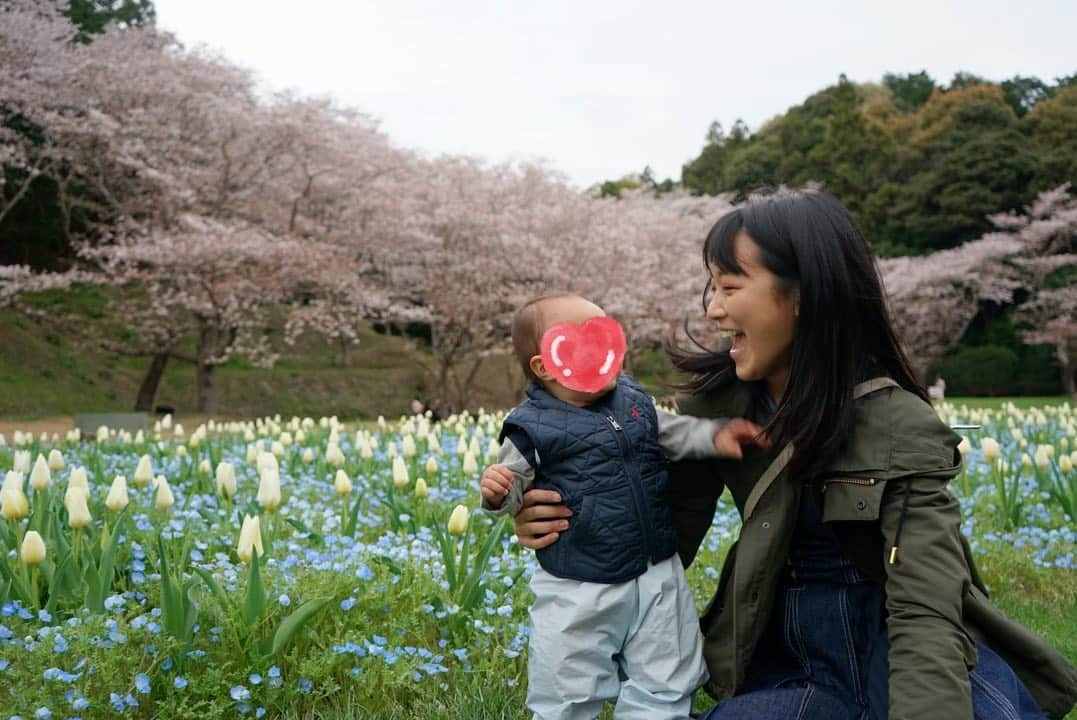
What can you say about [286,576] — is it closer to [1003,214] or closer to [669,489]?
[669,489]

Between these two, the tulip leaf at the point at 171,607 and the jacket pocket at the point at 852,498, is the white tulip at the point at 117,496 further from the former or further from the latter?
the jacket pocket at the point at 852,498

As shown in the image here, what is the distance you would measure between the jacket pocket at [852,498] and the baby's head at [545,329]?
1.81ft

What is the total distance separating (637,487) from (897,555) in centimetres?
58

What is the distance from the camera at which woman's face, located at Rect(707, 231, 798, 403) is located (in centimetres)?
195

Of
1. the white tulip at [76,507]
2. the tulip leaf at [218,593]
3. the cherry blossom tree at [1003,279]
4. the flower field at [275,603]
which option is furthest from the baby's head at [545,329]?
the cherry blossom tree at [1003,279]

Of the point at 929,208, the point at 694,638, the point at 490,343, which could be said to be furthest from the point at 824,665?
the point at 929,208

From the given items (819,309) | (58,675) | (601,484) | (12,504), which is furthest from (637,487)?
(12,504)

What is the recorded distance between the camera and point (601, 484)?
211cm

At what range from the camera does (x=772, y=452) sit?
207cm

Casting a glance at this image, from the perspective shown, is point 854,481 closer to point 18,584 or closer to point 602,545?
point 602,545

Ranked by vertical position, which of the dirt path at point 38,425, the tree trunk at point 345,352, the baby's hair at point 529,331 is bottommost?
the dirt path at point 38,425

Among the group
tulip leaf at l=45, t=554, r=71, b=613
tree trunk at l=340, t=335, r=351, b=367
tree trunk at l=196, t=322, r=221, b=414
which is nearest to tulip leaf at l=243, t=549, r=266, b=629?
tulip leaf at l=45, t=554, r=71, b=613

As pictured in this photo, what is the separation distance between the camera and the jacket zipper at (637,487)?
6.90 ft

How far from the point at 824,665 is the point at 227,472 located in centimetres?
253
